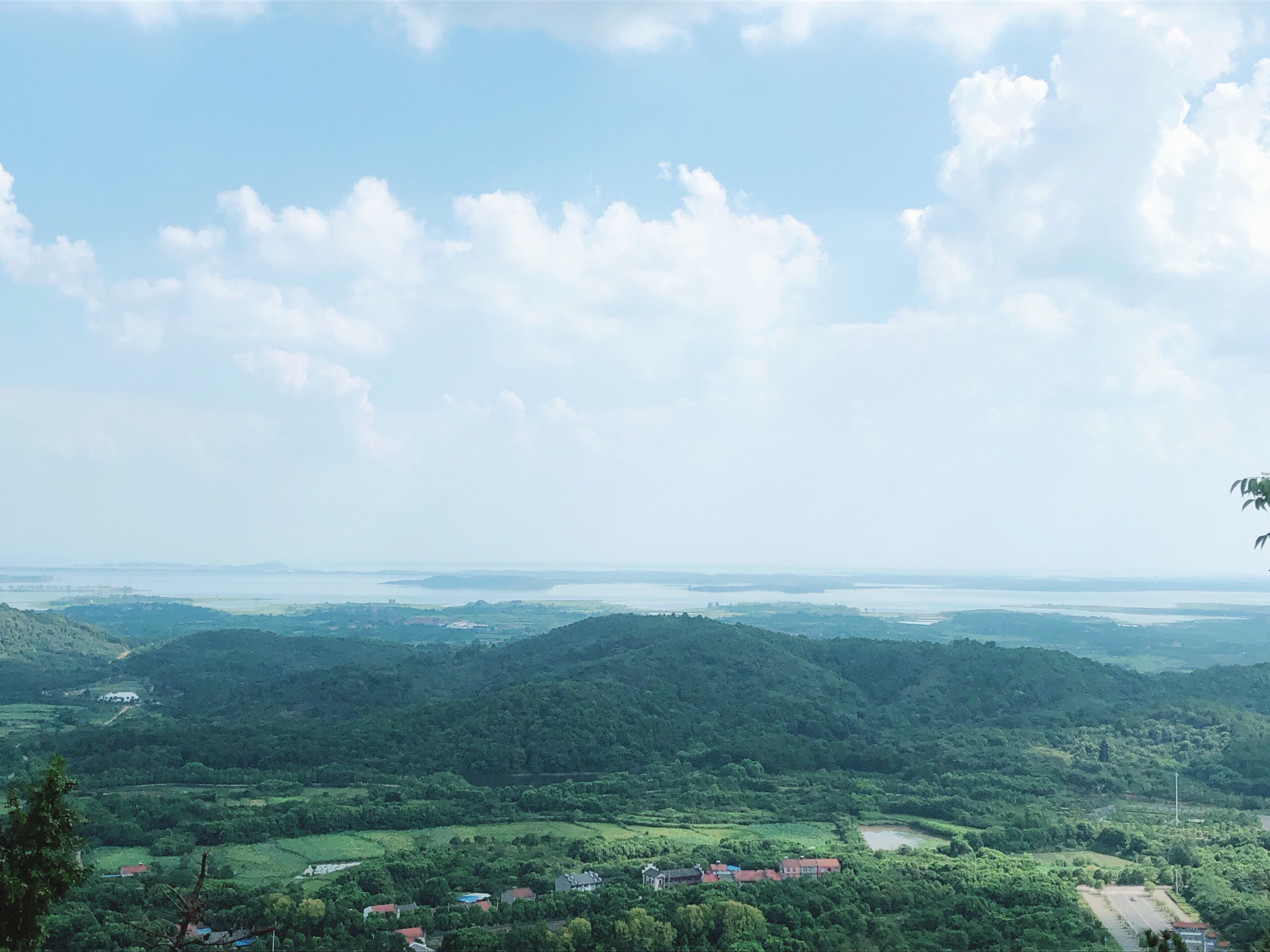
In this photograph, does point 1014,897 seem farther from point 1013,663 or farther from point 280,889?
point 1013,663

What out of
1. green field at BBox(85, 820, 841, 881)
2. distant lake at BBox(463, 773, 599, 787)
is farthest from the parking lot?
distant lake at BBox(463, 773, 599, 787)

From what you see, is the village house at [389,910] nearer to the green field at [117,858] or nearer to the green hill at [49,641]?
the green field at [117,858]

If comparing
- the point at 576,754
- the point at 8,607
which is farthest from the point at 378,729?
the point at 8,607

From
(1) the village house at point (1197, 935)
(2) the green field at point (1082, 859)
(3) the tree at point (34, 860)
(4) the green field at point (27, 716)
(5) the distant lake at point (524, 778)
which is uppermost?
(3) the tree at point (34, 860)

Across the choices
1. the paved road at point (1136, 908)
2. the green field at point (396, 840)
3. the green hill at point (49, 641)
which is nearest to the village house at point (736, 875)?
the green field at point (396, 840)

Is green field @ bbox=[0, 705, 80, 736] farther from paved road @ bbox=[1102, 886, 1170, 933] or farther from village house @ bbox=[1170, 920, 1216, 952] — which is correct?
village house @ bbox=[1170, 920, 1216, 952]

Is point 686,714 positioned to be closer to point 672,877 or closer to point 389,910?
point 672,877
